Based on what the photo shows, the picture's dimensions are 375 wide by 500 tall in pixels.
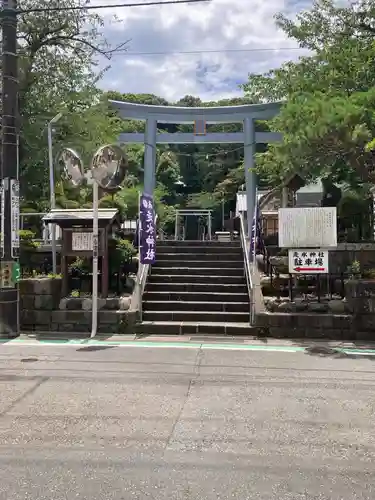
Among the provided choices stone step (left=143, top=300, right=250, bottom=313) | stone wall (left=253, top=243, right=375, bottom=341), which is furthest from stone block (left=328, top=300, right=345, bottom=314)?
stone step (left=143, top=300, right=250, bottom=313)

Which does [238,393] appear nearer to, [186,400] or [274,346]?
[186,400]

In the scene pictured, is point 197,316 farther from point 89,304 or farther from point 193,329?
point 89,304

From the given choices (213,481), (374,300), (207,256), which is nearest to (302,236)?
(374,300)

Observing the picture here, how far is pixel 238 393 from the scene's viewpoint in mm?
5617

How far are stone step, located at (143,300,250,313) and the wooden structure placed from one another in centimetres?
107

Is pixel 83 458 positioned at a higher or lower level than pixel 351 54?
lower

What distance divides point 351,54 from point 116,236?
6.46 m

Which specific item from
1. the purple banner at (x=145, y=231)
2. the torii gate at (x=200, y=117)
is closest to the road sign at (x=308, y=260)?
the purple banner at (x=145, y=231)

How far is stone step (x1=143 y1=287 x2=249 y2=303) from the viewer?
35.0 feet

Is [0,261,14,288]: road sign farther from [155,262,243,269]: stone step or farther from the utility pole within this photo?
[155,262,243,269]: stone step

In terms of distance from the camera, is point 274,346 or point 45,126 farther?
point 45,126

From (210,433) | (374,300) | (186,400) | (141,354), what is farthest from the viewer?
(374,300)

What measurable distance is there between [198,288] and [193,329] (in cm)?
173

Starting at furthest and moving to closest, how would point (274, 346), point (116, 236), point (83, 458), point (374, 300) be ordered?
point (116, 236), point (374, 300), point (274, 346), point (83, 458)
